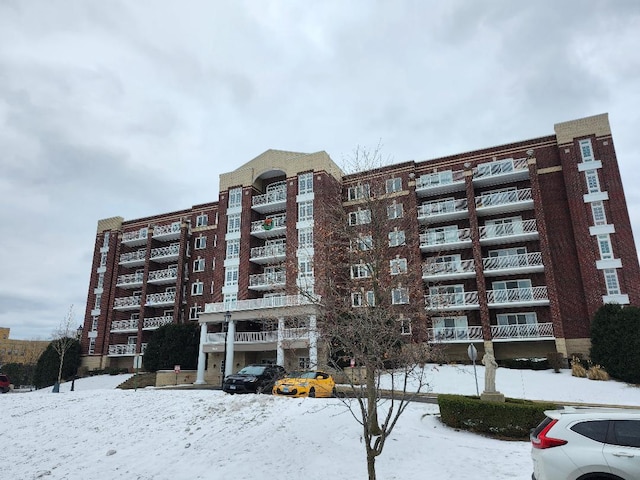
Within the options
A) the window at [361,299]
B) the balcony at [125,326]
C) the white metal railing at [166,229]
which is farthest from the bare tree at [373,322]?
the balcony at [125,326]

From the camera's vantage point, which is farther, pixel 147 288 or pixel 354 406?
pixel 147 288

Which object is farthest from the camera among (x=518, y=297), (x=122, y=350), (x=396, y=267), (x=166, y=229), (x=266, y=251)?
(x=166, y=229)

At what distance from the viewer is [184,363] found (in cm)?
3862

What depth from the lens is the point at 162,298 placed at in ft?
149

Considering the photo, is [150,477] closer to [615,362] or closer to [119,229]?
[615,362]

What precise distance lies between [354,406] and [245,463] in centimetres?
544

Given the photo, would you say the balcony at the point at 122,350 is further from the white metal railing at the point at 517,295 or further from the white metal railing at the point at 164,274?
the white metal railing at the point at 517,295

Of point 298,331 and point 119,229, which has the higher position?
point 119,229

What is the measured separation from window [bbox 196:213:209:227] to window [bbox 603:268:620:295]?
1438 inches

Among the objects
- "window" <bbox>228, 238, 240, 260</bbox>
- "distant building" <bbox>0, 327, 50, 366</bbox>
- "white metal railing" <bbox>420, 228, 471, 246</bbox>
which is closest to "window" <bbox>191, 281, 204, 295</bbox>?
"window" <bbox>228, 238, 240, 260</bbox>

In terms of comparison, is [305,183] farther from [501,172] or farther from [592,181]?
[592,181]

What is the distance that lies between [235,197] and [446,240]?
20.1m

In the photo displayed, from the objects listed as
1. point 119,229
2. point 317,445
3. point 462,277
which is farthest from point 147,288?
point 317,445

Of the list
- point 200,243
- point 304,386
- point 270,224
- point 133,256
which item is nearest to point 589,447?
point 304,386
